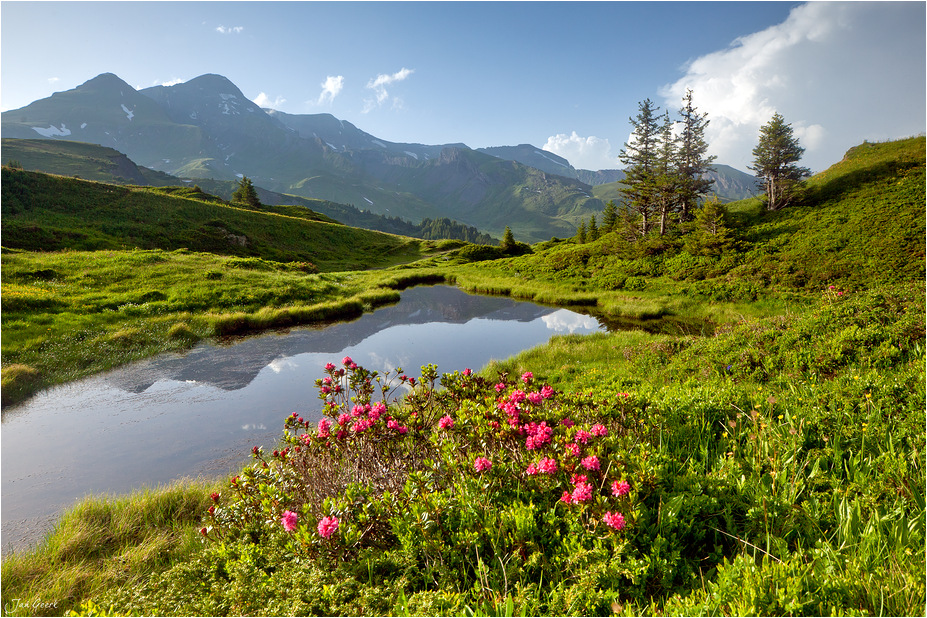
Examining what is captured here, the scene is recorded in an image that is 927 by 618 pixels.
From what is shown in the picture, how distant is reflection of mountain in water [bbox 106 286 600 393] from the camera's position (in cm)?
1258

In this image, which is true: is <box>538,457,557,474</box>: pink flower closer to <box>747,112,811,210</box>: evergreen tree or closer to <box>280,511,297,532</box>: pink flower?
<box>280,511,297,532</box>: pink flower

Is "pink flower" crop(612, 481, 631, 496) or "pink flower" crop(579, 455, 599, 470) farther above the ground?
"pink flower" crop(579, 455, 599, 470)

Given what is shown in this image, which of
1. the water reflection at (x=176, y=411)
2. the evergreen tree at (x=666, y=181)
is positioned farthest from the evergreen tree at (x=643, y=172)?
the water reflection at (x=176, y=411)

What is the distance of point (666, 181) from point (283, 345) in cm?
4260

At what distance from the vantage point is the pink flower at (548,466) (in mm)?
3626

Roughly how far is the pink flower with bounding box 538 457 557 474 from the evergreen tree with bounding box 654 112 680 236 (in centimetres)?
4282

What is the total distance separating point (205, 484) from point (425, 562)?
5310mm

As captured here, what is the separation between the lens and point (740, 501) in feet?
12.1

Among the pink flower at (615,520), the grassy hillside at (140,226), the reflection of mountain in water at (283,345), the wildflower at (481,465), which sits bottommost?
the reflection of mountain in water at (283,345)

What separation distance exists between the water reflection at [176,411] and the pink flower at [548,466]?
23.0ft

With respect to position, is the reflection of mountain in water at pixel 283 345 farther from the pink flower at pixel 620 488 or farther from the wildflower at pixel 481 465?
the pink flower at pixel 620 488

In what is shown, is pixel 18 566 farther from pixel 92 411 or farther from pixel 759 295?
pixel 759 295

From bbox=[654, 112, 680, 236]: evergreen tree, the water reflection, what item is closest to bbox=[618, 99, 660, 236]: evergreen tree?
bbox=[654, 112, 680, 236]: evergreen tree

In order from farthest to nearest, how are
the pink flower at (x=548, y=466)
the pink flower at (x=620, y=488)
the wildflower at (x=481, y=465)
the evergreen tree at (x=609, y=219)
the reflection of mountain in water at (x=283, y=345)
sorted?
1. the evergreen tree at (x=609, y=219)
2. the reflection of mountain in water at (x=283, y=345)
3. the wildflower at (x=481, y=465)
4. the pink flower at (x=548, y=466)
5. the pink flower at (x=620, y=488)
